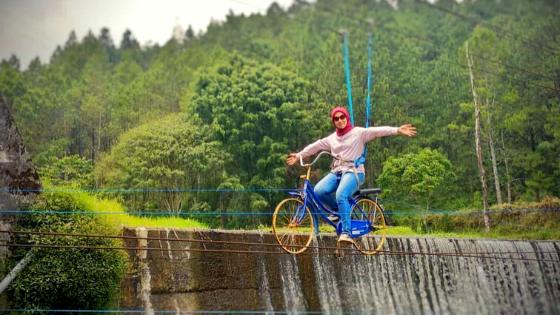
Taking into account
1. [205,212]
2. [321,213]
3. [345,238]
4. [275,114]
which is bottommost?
[345,238]

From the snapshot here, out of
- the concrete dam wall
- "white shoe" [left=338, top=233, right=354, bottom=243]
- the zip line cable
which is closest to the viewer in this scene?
"white shoe" [left=338, top=233, right=354, bottom=243]

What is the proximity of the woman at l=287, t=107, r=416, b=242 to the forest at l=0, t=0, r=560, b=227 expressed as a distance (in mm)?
10647

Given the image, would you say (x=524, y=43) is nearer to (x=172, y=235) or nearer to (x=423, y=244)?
(x=423, y=244)

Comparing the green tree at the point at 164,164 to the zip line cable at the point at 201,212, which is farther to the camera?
the green tree at the point at 164,164

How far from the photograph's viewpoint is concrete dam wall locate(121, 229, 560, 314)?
11.4 metres

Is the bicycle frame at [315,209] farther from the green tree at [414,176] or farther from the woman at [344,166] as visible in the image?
the green tree at [414,176]

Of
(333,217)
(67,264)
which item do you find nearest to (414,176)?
(67,264)

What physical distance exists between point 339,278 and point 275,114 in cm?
965

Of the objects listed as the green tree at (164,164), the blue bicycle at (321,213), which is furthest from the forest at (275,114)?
the blue bicycle at (321,213)

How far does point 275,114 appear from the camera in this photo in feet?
72.2

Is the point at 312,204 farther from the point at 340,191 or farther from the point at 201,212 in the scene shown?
the point at 201,212

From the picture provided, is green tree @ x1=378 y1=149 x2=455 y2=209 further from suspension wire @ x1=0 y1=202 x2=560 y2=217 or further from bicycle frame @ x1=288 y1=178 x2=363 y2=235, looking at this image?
bicycle frame @ x1=288 y1=178 x2=363 y2=235

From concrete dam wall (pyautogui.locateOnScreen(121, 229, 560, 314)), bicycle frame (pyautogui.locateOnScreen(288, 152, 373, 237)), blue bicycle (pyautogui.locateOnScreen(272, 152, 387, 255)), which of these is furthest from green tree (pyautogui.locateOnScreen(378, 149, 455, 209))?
bicycle frame (pyautogui.locateOnScreen(288, 152, 373, 237))

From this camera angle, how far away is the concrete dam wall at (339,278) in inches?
448
